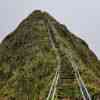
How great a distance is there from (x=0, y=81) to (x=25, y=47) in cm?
1099

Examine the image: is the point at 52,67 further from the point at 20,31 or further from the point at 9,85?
the point at 20,31

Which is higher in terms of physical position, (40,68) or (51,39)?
(51,39)

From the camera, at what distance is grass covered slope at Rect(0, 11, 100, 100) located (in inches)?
1906


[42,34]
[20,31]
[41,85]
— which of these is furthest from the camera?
[20,31]

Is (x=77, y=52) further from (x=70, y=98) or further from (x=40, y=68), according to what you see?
(x=70, y=98)

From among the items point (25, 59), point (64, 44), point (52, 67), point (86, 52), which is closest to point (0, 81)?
point (25, 59)

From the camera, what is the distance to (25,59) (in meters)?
65.6

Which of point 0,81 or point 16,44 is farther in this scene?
point 16,44

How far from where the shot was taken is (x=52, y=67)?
5738 cm

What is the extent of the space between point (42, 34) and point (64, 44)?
20.7 ft

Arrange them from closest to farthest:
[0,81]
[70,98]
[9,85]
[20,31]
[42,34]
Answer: [70,98] → [9,85] → [0,81] → [42,34] → [20,31]

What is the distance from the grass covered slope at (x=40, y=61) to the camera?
48.4 metres

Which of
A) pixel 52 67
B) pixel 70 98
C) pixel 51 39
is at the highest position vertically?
pixel 51 39

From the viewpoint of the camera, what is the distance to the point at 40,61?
2404 inches
